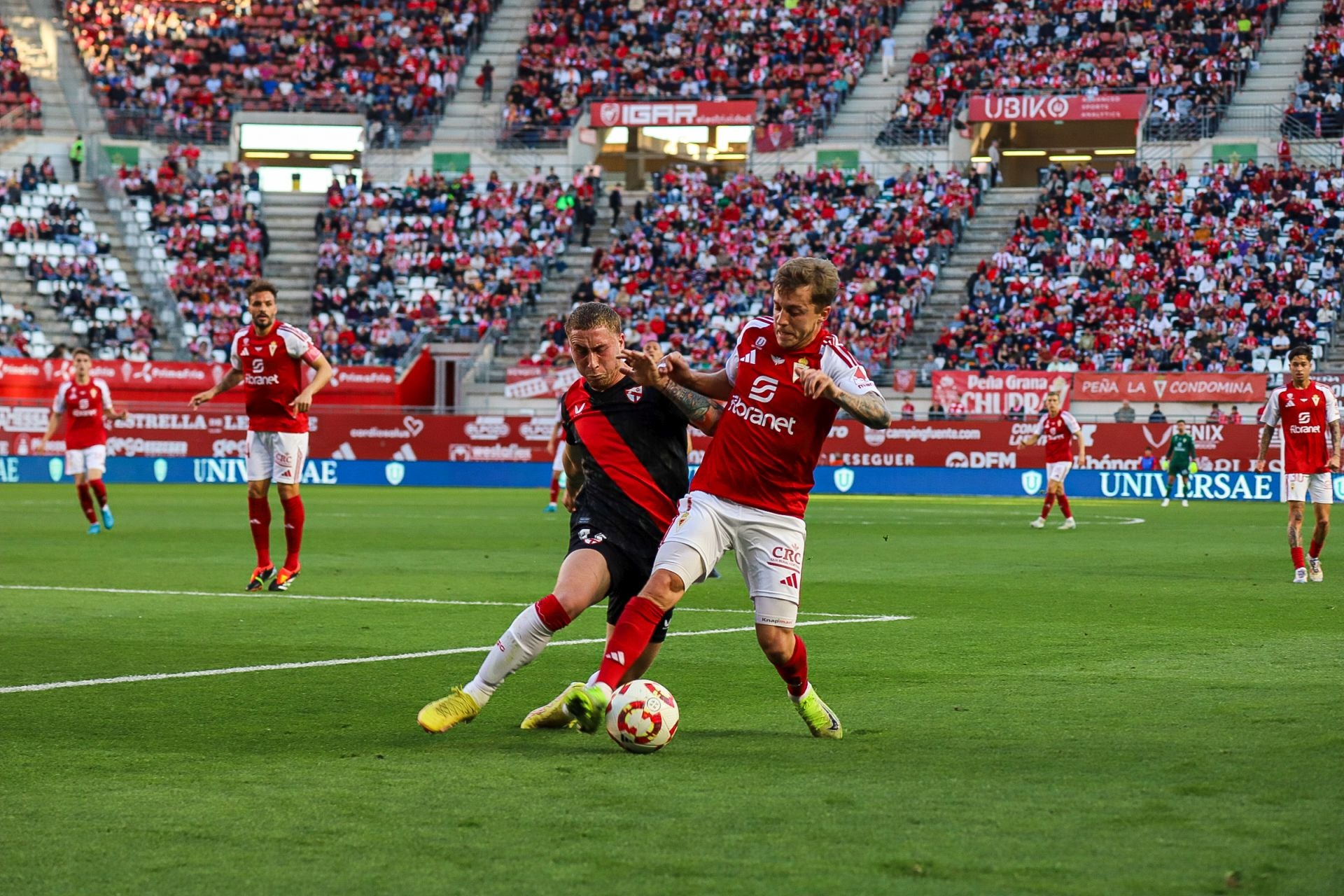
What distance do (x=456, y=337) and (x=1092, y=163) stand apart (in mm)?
19393

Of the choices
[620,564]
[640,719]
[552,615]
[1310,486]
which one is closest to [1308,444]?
[1310,486]

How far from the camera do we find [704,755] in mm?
6789

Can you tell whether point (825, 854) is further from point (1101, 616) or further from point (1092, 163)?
point (1092, 163)

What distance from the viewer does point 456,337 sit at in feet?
154

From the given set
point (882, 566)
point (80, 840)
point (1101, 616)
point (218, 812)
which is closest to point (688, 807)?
point (218, 812)

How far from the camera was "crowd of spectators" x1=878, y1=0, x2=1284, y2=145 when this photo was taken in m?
49.4

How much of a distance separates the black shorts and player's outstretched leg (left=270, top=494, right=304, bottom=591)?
25.3 feet

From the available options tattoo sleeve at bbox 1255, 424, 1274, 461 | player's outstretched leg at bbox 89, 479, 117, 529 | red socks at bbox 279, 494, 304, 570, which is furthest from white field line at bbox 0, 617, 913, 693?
player's outstretched leg at bbox 89, 479, 117, 529

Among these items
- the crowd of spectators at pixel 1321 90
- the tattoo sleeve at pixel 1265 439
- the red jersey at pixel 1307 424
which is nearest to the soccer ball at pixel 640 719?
the red jersey at pixel 1307 424

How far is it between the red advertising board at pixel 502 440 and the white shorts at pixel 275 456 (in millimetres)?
24361

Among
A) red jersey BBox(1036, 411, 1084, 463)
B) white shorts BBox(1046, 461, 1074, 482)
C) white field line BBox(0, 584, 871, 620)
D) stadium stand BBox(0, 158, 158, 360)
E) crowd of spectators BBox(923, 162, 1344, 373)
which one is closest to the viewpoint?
Answer: white field line BBox(0, 584, 871, 620)

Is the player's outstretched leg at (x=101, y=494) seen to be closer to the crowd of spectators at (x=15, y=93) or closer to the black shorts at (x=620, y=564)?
the black shorts at (x=620, y=564)

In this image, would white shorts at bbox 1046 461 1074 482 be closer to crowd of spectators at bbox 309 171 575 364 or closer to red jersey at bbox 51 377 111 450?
red jersey at bbox 51 377 111 450

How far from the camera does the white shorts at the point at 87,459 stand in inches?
928
